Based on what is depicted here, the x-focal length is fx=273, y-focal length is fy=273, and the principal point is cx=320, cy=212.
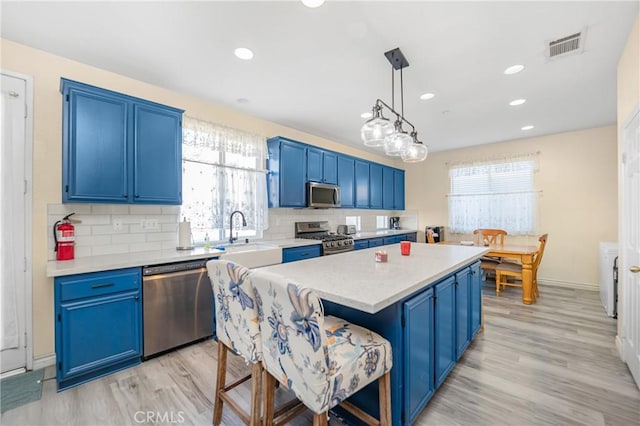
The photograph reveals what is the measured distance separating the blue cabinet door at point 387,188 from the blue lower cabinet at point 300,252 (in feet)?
8.28

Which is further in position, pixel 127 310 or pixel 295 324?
pixel 127 310

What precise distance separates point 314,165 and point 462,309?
282 cm

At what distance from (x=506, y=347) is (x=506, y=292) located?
2.03 m

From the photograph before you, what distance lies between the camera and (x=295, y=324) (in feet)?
3.50

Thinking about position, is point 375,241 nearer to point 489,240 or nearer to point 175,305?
point 489,240

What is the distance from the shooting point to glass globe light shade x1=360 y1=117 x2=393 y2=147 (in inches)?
81.9

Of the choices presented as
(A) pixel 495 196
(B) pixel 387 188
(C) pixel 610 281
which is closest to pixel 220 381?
(C) pixel 610 281

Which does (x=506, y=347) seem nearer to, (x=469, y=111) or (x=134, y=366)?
(x=469, y=111)

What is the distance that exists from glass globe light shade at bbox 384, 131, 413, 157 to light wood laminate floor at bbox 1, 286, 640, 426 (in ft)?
6.03

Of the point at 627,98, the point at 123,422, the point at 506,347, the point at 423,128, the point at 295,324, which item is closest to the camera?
the point at 295,324

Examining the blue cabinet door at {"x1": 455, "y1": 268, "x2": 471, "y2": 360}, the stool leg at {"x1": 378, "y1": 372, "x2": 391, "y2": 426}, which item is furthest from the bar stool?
the blue cabinet door at {"x1": 455, "y1": 268, "x2": 471, "y2": 360}

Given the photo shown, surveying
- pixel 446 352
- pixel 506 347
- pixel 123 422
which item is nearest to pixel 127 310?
pixel 123 422

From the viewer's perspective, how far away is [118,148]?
239 centimetres

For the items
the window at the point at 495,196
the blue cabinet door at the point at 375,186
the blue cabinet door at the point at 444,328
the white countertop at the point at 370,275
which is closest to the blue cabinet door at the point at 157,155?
the white countertop at the point at 370,275
